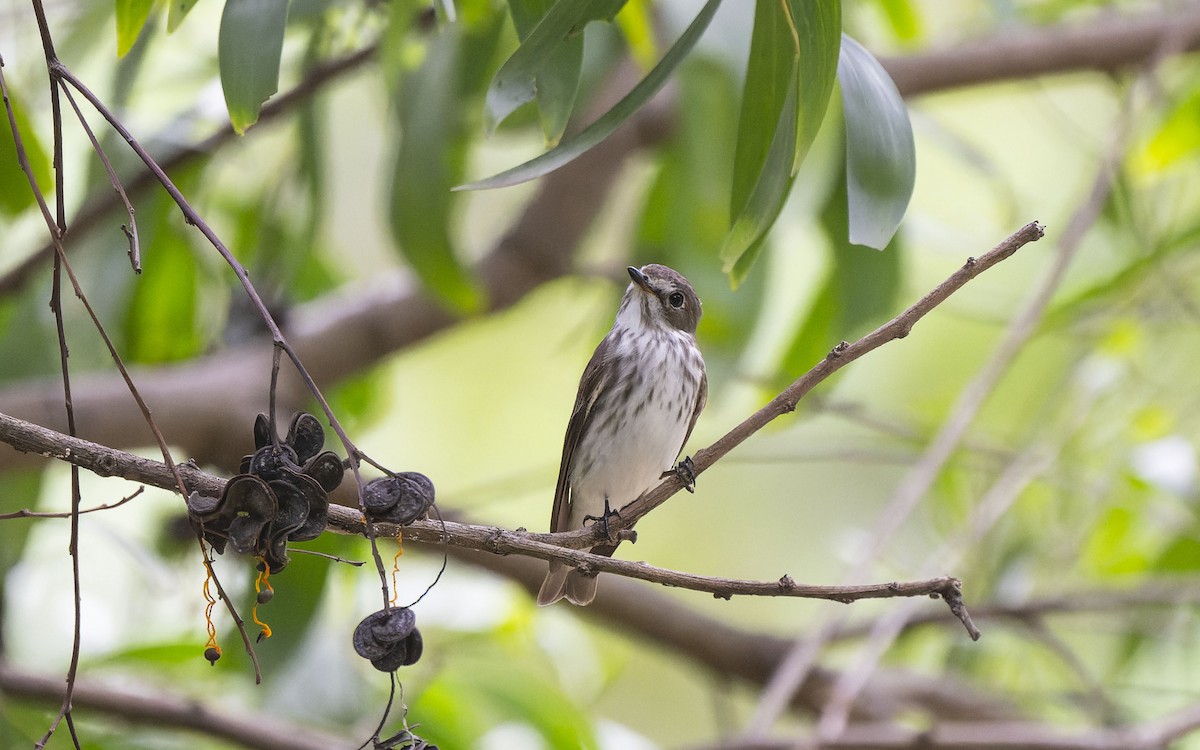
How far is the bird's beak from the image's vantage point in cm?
250

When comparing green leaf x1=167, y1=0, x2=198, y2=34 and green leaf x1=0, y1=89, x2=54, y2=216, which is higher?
green leaf x1=0, y1=89, x2=54, y2=216

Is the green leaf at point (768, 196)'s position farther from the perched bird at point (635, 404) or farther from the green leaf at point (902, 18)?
the green leaf at point (902, 18)

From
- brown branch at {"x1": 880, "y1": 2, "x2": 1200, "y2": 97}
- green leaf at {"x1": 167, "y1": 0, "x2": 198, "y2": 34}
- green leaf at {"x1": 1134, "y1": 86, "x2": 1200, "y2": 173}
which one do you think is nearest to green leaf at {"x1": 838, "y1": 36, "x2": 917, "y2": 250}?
green leaf at {"x1": 167, "y1": 0, "x2": 198, "y2": 34}

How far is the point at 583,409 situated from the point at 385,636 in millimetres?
1683

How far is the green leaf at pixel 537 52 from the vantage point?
1396 millimetres

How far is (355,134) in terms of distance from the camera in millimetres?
6129

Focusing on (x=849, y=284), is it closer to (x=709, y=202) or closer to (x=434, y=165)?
(x=709, y=202)

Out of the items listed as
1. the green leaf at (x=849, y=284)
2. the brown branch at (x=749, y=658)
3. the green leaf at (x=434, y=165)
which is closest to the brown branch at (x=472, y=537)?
the green leaf at (x=434, y=165)

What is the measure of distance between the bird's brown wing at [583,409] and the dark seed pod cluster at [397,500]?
162 centimetres

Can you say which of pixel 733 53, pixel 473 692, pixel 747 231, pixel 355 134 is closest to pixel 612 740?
pixel 473 692

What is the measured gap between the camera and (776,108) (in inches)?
61.2

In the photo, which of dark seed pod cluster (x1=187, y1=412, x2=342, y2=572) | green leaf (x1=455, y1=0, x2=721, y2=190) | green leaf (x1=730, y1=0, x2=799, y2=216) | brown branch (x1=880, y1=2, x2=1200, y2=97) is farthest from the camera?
brown branch (x1=880, y1=2, x2=1200, y2=97)

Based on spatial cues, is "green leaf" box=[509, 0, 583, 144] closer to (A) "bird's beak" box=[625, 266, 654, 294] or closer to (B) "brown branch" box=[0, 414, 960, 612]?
(B) "brown branch" box=[0, 414, 960, 612]

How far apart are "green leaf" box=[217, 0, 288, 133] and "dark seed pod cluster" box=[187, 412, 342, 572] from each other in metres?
0.43
